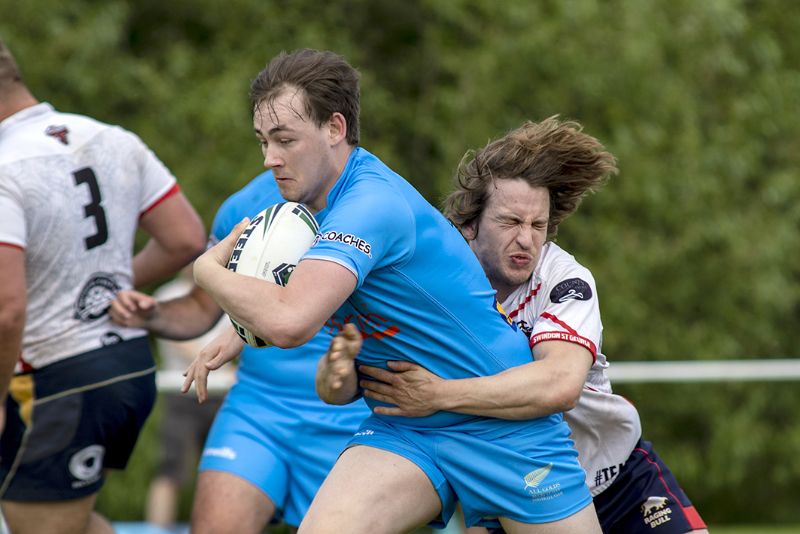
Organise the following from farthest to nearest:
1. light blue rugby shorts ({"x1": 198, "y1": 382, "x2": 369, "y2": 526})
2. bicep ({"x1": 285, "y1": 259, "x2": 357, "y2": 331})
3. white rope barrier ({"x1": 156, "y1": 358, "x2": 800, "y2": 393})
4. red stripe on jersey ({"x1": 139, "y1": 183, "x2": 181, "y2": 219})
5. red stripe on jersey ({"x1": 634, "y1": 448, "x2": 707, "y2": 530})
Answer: white rope barrier ({"x1": 156, "y1": 358, "x2": 800, "y2": 393}) → red stripe on jersey ({"x1": 139, "y1": 183, "x2": 181, "y2": 219}) → light blue rugby shorts ({"x1": 198, "y1": 382, "x2": 369, "y2": 526}) → red stripe on jersey ({"x1": 634, "y1": 448, "x2": 707, "y2": 530}) → bicep ({"x1": 285, "y1": 259, "x2": 357, "y2": 331})

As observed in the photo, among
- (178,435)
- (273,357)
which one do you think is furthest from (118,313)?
(178,435)

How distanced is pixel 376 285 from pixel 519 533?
883 mm

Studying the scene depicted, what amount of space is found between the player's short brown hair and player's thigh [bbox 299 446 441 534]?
3.17 feet

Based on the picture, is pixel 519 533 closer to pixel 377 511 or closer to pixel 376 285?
pixel 377 511

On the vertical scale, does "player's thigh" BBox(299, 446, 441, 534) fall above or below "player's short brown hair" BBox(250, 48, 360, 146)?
below

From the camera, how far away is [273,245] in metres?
3.47

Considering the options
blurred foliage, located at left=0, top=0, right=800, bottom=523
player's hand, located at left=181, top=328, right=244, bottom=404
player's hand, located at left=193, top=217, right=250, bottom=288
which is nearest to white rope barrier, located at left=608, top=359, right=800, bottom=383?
blurred foliage, located at left=0, top=0, right=800, bottom=523

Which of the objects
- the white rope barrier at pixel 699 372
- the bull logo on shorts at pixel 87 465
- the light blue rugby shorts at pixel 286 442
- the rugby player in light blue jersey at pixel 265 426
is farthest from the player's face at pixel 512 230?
the white rope barrier at pixel 699 372

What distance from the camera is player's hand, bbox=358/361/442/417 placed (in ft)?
11.7

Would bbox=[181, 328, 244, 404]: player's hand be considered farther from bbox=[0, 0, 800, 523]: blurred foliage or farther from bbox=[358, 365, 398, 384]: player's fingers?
bbox=[0, 0, 800, 523]: blurred foliage

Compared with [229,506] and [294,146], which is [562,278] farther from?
[229,506]

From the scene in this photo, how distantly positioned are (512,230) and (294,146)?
0.77 m

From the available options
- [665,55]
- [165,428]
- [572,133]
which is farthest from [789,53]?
[572,133]

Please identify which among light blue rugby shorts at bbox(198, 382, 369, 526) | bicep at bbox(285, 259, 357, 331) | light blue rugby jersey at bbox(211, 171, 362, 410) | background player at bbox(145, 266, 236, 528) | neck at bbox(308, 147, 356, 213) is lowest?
background player at bbox(145, 266, 236, 528)
